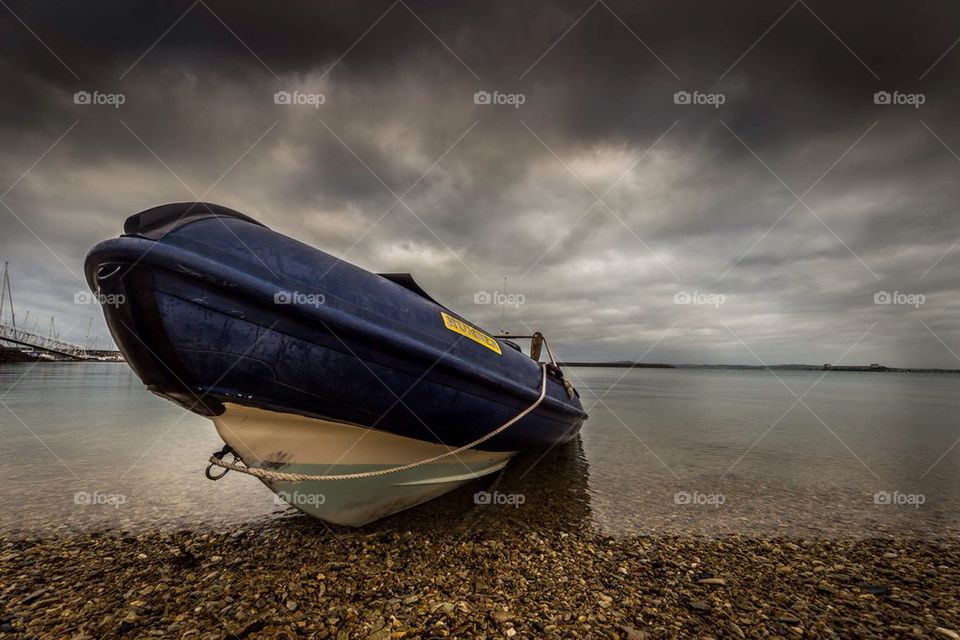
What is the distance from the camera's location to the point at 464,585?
3.09 meters

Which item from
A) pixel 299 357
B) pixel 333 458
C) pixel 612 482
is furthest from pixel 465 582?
pixel 612 482

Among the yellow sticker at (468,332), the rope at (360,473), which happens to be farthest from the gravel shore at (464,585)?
the yellow sticker at (468,332)

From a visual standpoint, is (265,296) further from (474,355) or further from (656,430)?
(656,430)

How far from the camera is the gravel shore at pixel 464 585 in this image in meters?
2.55

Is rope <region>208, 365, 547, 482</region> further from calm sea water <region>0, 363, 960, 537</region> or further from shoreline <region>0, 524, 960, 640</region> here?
calm sea water <region>0, 363, 960, 537</region>

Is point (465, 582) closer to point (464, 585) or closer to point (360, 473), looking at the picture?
point (464, 585)

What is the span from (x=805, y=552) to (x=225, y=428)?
5.89 metres

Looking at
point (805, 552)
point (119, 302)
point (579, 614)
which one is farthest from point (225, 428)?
point (805, 552)

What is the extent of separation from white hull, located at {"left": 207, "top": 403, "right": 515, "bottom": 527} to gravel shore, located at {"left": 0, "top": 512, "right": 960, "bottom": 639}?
33 centimetres

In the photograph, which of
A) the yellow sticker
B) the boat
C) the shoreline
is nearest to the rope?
the boat

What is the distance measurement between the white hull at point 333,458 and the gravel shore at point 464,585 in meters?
0.33

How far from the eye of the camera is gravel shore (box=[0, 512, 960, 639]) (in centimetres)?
255

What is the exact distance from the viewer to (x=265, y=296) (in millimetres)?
2865

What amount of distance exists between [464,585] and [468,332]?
250cm
